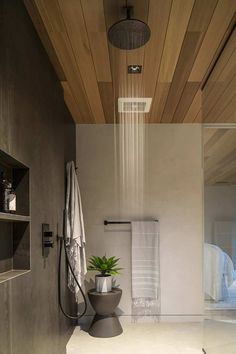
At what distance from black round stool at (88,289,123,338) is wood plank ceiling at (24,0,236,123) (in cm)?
189

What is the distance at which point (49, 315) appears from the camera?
2.30 meters

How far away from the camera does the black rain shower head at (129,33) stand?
1.89 m

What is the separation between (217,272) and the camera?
3.44 metres

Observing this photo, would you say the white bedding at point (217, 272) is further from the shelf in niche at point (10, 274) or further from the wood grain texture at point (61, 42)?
the shelf in niche at point (10, 274)

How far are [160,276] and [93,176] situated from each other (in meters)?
1.42

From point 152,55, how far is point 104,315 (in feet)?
8.07

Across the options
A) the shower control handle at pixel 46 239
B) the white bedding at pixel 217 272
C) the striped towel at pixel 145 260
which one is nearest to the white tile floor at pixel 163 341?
the white bedding at pixel 217 272

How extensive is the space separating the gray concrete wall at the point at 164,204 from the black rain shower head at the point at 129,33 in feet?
6.44

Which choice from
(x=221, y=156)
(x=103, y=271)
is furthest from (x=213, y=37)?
(x=103, y=271)

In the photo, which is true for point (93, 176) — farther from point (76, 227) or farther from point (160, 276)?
point (160, 276)

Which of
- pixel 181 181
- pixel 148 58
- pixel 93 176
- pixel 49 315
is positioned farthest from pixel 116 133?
pixel 49 315

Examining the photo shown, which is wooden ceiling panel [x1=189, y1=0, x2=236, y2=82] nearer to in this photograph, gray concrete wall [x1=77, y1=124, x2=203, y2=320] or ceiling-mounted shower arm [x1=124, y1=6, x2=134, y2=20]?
ceiling-mounted shower arm [x1=124, y1=6, x2=134, y2=20]

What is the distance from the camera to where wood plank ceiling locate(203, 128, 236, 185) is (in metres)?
3.35

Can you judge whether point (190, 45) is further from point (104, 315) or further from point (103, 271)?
point (104, 315)
